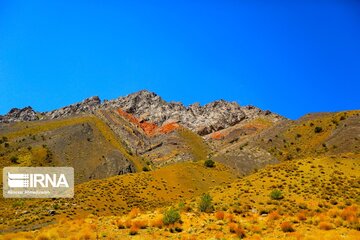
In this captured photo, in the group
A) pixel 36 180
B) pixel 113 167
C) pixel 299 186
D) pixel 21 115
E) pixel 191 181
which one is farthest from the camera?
pixel 21 115

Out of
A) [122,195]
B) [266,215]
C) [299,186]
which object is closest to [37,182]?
[122,195]

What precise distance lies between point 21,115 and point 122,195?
13210 cm

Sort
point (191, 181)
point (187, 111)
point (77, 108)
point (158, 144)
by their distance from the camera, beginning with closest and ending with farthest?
point (191, 181)
point (158, 144)
point (187, 111)
point (77, 108)

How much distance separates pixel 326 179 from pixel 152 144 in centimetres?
8083

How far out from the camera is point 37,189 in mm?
54125

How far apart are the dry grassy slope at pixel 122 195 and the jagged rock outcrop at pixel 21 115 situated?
118 meters

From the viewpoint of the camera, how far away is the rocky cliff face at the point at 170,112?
513ft

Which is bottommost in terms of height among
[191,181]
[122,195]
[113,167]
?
[122,195]

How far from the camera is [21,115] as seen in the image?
17138 cm

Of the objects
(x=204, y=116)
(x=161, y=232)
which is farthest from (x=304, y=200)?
(x=204, y=116)

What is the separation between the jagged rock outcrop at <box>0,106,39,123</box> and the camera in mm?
165925

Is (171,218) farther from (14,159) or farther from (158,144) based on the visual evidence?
(158,144)

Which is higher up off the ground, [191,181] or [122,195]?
[191,181]

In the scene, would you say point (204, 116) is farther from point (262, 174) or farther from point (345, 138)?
point (262, 174)
